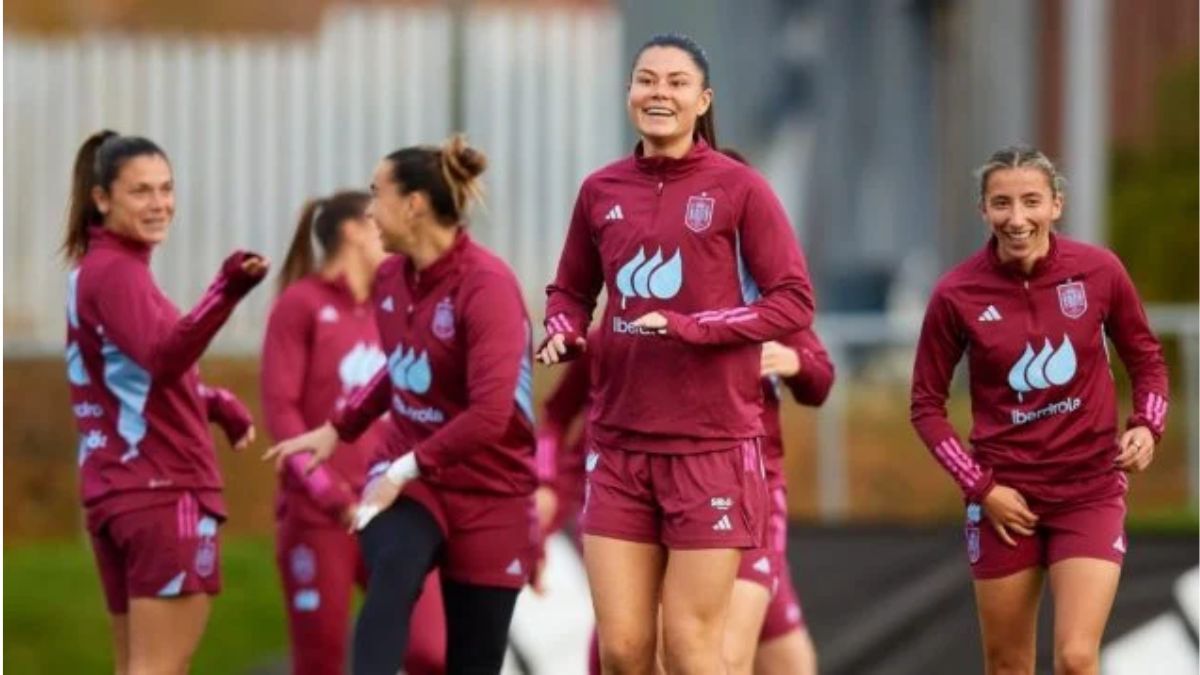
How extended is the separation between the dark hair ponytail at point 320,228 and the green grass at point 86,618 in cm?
301

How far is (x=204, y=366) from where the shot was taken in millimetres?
16703

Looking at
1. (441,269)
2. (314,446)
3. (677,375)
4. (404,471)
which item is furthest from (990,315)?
(314,446)

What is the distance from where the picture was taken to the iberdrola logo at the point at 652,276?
28.9 feet

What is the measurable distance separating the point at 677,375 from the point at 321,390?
7.89ft

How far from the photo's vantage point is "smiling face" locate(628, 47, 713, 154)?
8.81 metres

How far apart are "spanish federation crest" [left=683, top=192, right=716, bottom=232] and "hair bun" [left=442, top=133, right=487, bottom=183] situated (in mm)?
1006

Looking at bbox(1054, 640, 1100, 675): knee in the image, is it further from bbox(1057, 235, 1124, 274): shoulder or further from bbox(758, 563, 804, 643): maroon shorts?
bbox(758, 563, 804, 643): maroon shorts

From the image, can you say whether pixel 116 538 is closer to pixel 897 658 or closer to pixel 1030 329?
pixel 1030 329

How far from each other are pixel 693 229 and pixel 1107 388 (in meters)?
1.42

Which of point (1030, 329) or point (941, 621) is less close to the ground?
point (1030, 329)

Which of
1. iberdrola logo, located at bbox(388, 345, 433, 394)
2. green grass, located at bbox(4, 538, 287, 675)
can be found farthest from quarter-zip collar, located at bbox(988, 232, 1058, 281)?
green grass, located at bbox(4, 538, 287, 675)

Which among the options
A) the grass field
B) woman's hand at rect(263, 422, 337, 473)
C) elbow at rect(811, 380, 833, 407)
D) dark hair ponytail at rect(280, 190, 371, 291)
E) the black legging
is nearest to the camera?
the black legging

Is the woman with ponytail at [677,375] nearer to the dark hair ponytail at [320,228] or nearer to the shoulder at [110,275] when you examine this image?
the shoulder at [110,275]

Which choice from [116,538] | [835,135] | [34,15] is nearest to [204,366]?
[34,15]
